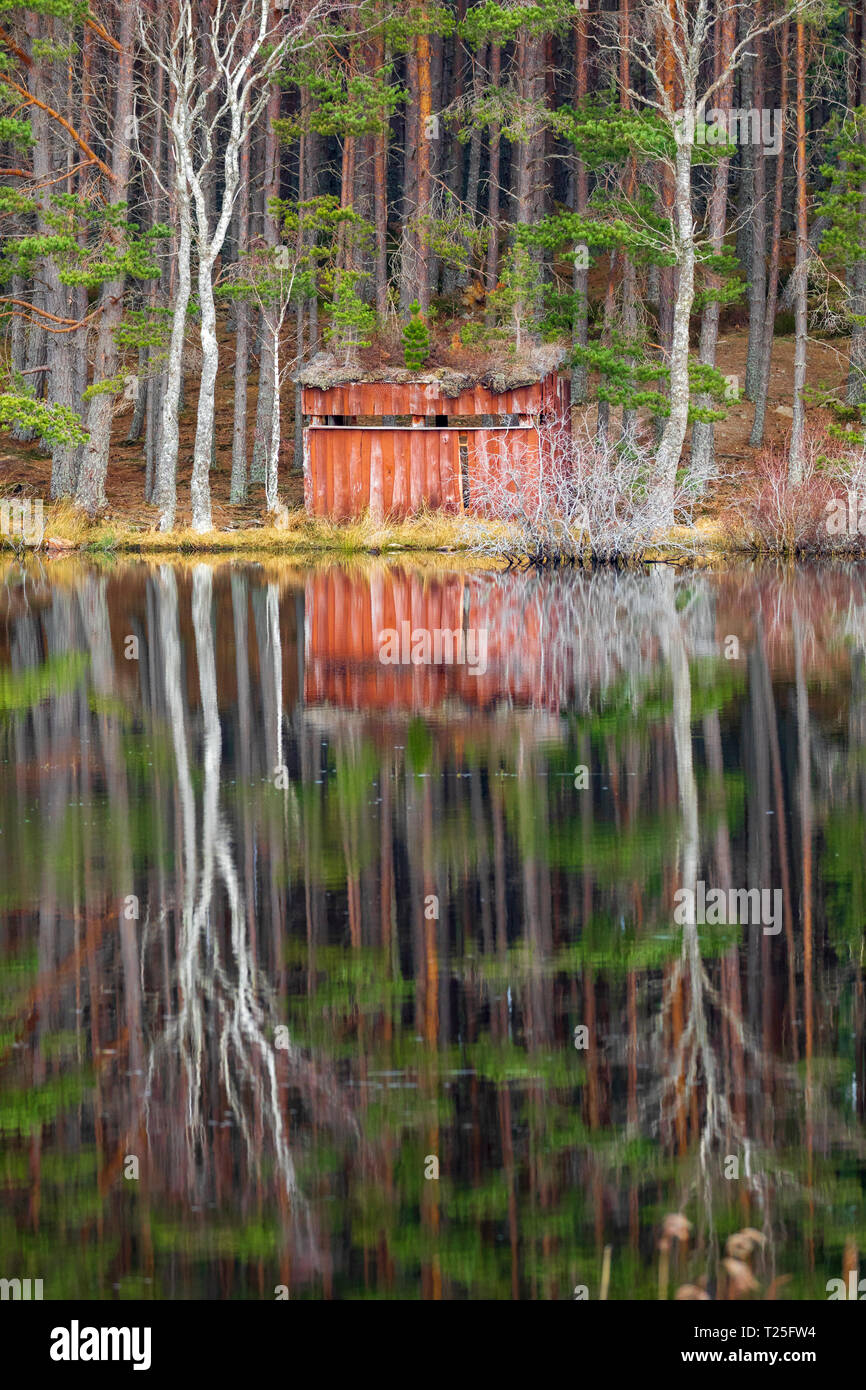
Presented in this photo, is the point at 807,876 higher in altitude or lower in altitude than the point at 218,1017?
higher

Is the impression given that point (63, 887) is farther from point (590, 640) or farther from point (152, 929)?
point (590, 640)

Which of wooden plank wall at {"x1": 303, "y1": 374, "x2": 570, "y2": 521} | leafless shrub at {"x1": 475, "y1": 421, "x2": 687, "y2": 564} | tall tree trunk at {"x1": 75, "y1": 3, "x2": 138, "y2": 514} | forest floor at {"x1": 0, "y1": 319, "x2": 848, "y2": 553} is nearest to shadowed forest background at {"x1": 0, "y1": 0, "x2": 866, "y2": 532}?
tall tree trunk at {"x1": 75, "y1": 3, "x2": 138, "y2": 514}

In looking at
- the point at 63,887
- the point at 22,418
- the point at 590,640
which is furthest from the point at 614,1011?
the point at 22,418

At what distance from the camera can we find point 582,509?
3127cm

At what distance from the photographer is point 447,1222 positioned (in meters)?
4.66

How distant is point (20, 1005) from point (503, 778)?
5.34 meters

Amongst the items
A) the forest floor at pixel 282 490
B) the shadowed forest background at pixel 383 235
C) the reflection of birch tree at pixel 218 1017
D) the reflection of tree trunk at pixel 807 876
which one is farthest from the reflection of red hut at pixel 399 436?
the reflection of birch tree at pixel 218 1017

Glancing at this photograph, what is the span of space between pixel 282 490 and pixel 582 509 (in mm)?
17164

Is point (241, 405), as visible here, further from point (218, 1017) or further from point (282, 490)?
point (218, 1017)

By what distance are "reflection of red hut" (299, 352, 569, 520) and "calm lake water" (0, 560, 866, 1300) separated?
25835mm

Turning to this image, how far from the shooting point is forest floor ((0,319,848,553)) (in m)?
37.8

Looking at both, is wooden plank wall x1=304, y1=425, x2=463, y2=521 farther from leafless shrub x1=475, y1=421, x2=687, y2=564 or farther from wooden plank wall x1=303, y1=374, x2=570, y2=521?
leafless shrub x1=475, y1=421, x2=687, y2=564

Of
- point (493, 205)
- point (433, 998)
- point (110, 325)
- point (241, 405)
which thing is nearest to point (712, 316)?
point (241, 405)
